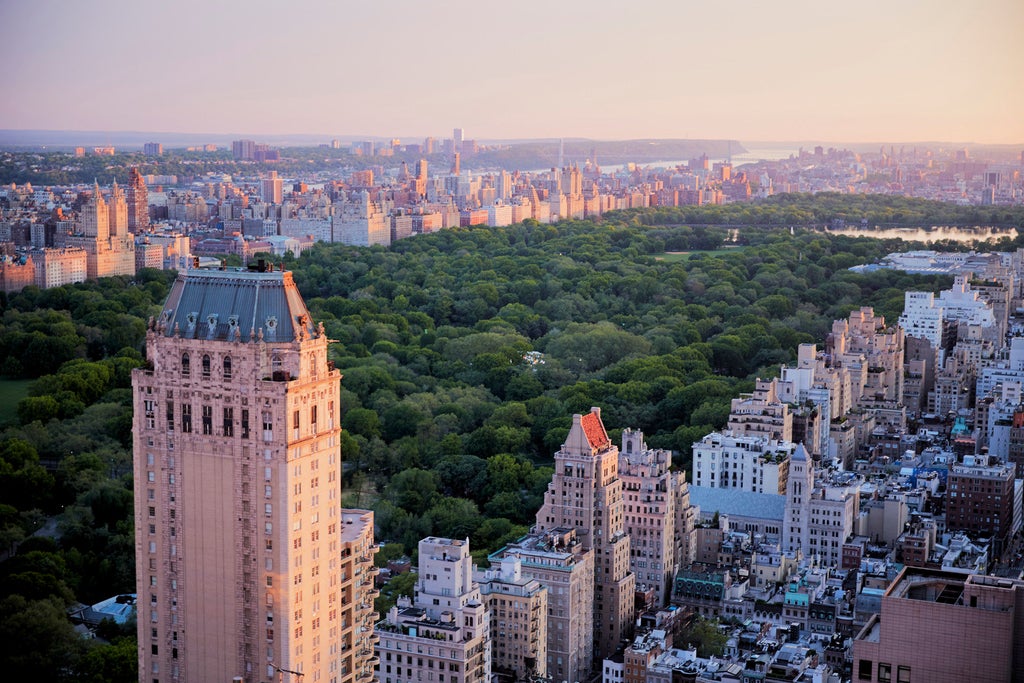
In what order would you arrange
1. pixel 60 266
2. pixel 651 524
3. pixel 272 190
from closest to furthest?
pixel 651 524, pixel 60 266, pixel 272 190

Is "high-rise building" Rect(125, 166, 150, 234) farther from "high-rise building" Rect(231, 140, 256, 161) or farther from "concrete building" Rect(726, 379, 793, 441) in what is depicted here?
"concrete building" Rect(726, 379, 793, 441)

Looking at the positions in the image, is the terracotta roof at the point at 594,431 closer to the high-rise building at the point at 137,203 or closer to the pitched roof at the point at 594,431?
the pitched roof at the point at 594,431

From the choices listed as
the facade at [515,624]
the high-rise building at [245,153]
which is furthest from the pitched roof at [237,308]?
the high-rise building at [245,153]

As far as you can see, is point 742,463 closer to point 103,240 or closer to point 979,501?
point 979,501

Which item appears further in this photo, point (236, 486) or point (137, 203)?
point (137, 203)

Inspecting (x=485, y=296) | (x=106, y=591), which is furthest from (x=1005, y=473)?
(x=485, y=296)

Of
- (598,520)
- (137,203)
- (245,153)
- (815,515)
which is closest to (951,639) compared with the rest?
(598,520)

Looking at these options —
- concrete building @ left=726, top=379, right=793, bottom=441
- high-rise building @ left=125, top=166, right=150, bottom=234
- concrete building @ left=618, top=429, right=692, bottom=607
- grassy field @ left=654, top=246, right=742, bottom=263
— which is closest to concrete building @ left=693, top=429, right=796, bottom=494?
concrete building @ left=726, top=379, right=793, bottom=441
